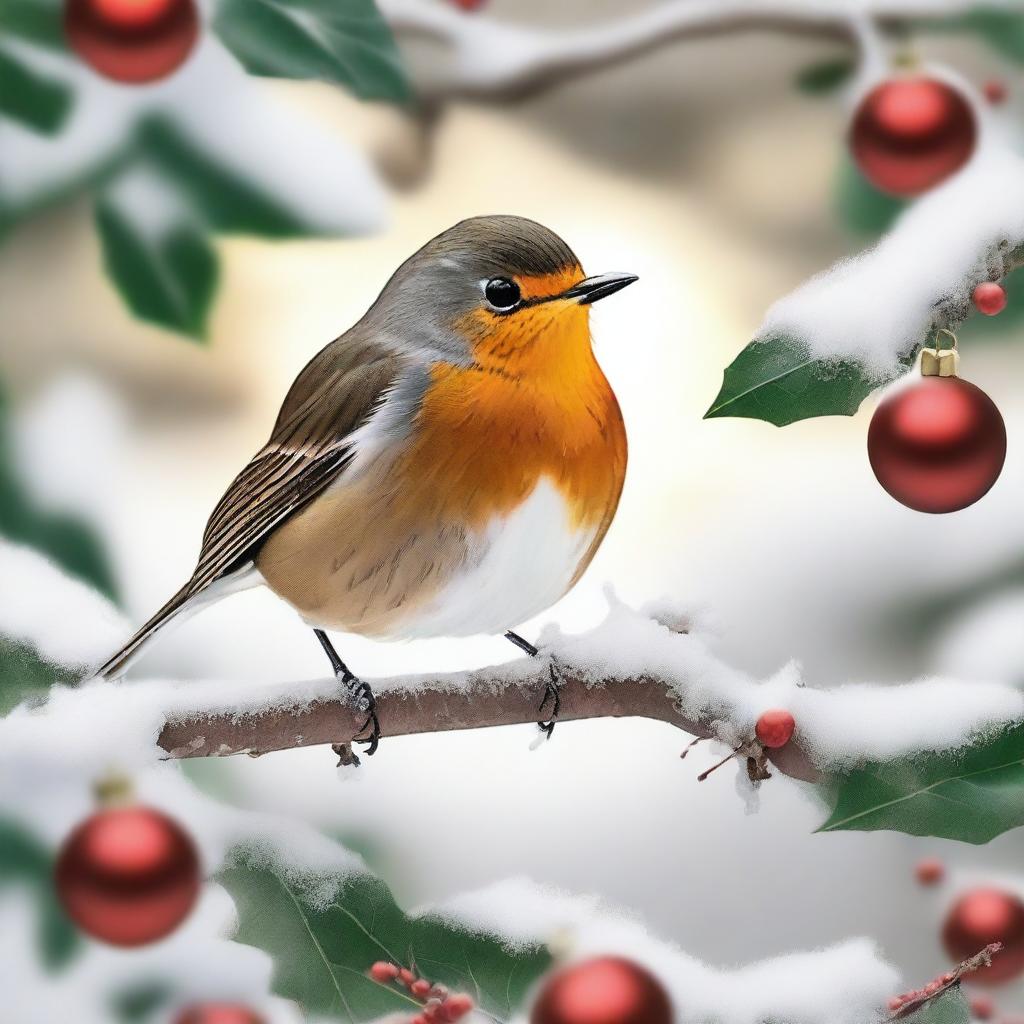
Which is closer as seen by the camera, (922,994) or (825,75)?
(922,994)

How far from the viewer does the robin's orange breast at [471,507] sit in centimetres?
60

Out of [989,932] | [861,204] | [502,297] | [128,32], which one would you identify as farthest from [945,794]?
[128,32]

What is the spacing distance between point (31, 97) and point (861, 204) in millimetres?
500

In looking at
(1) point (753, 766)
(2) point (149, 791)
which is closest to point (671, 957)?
(1) point (753, 766)

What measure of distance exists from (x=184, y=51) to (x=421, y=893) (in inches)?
18.6

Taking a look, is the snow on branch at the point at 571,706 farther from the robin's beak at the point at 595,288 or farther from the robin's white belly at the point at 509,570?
the robin's beak at the point at 595,288

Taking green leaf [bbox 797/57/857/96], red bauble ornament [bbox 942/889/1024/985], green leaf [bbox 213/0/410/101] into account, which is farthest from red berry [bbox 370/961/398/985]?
green leaf [bbox 797/57/857/96]

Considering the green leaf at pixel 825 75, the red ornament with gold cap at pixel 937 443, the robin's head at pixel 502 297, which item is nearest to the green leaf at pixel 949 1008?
the red ornament with gold cap at pixel 937 443

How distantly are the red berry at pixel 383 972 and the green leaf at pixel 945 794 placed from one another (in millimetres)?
202

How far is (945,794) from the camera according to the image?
59cm

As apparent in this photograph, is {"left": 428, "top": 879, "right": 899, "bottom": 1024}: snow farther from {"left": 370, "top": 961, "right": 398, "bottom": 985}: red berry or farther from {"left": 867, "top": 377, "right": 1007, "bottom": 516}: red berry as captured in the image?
{"left": 867, "top": 377, "right": 1007, "bottom": 516}: red berry

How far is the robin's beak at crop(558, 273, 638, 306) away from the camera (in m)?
0.57

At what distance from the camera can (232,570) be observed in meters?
0.66

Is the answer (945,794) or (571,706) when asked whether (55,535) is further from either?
(945,794)
